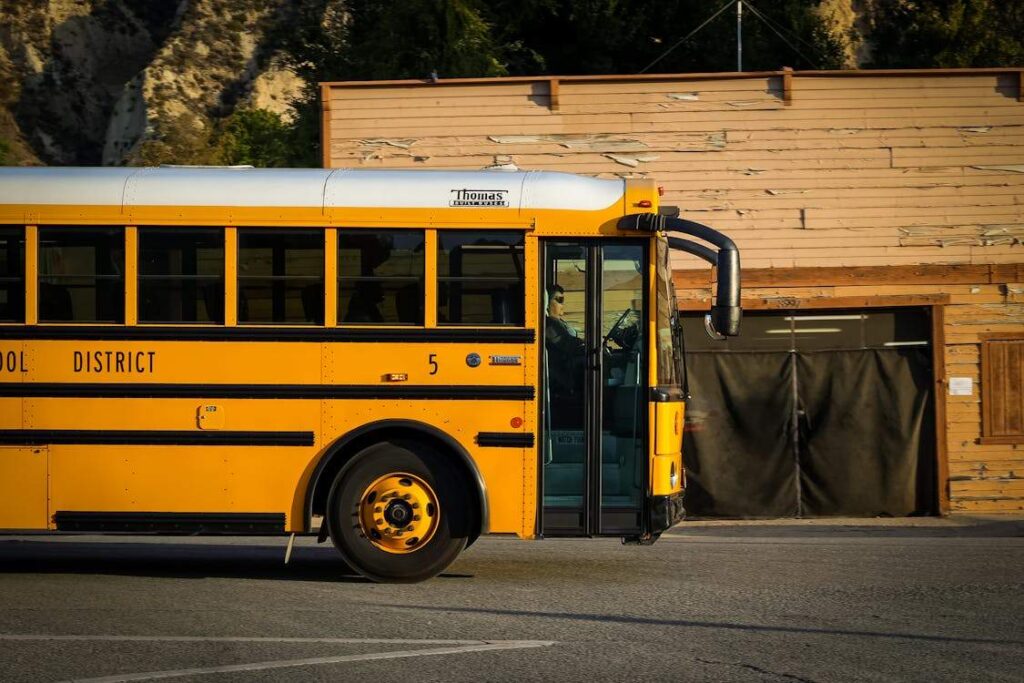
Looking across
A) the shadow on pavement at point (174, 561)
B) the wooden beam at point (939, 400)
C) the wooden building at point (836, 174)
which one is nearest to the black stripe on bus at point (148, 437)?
the shadow on pavement at point (174, 561)

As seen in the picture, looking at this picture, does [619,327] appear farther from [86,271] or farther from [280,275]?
[86,271]

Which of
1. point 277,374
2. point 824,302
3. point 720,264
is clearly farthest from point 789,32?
point 277,374

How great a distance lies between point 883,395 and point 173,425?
33.2ft

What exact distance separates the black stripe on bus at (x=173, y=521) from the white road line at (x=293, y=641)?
221 cm

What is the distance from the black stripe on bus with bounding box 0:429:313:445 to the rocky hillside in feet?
191

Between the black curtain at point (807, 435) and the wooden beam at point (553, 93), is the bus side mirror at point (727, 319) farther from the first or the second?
the wooden beam at point (553, 93)

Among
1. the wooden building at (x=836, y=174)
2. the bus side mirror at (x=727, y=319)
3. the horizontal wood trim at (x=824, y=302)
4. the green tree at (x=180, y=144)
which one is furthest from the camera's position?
the green tree at (x=180, y=144)

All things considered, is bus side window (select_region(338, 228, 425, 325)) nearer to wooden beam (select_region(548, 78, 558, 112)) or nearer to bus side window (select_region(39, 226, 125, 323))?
bus side window (select_region(39, 226, 125, 323))

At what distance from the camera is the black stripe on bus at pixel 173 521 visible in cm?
1020

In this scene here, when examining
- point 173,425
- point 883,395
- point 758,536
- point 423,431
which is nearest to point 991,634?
point 423,431

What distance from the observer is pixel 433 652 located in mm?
7586

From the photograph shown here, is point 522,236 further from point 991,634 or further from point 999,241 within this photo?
point 999,241

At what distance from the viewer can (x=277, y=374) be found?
33.6 ft

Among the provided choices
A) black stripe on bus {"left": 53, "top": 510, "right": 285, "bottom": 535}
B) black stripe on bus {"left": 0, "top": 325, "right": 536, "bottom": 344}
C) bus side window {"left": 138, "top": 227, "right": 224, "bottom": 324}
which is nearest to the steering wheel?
black stripe on bus {"left": 0, "top": 325, "right": 536, "bottom": 344}
